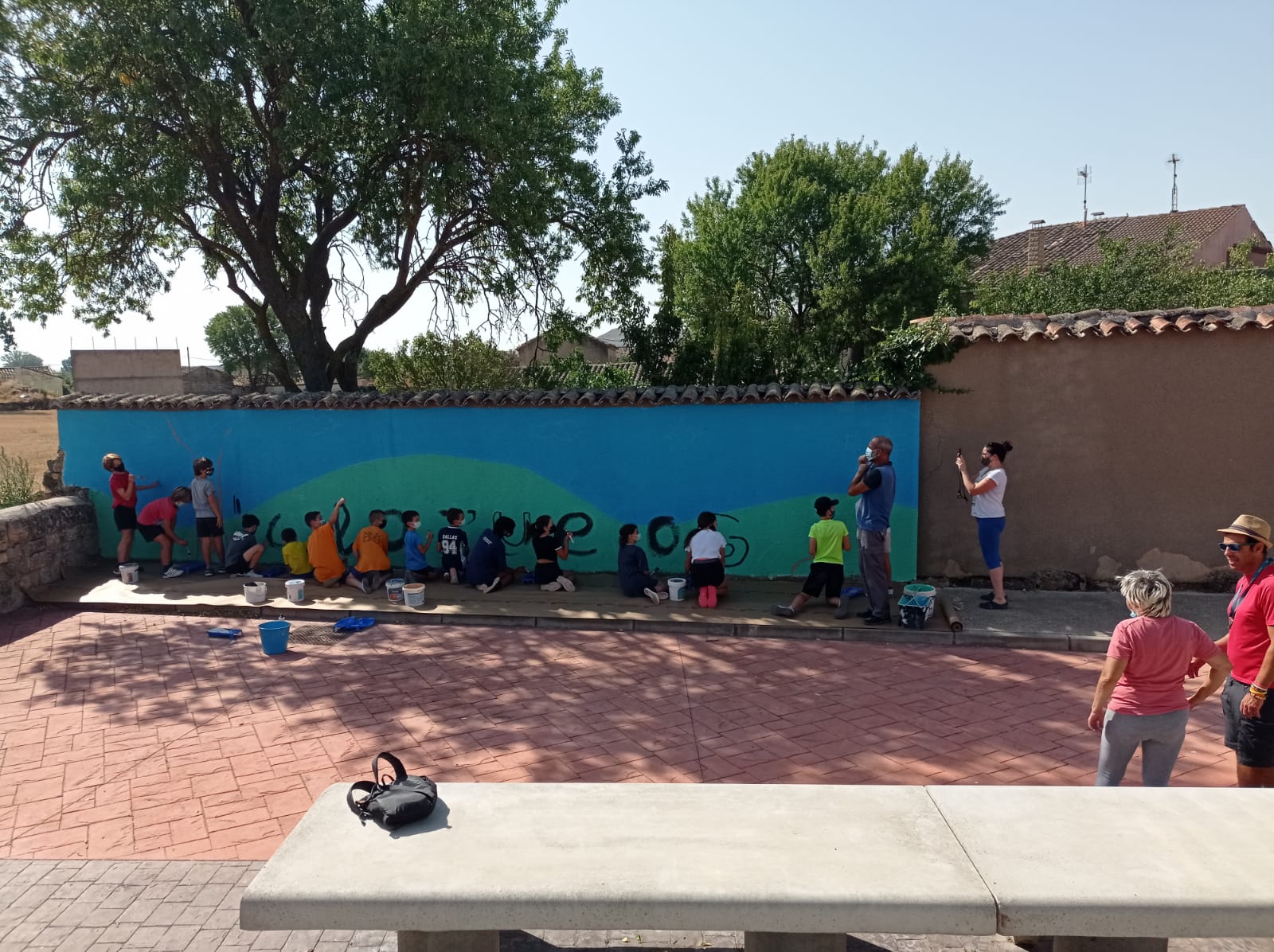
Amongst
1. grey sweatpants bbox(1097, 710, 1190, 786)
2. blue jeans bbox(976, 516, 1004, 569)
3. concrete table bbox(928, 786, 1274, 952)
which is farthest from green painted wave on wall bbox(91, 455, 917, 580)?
concrete table bbox(928, 786, 1274, 952)

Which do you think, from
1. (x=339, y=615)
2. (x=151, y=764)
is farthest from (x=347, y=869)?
(x=339, y=615)

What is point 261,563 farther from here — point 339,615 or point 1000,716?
point 1000,716

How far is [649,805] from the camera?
3.78m

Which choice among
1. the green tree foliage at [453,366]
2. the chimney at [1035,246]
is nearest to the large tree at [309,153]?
the green tree foliage at [453,366]

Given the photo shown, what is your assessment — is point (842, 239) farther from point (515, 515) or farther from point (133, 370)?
point (133, 370)

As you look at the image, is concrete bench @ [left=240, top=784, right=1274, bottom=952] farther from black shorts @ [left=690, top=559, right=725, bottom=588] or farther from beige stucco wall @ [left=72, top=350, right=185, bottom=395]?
beige stucco wall @ [left=72, top=350, right=185, bottom=395]

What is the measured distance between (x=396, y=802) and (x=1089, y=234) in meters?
37.4

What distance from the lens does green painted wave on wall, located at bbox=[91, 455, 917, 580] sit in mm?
10086

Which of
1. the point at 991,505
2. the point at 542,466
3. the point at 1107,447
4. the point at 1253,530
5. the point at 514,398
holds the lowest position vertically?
the point at 991,505

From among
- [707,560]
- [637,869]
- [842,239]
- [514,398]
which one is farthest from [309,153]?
[842,239]

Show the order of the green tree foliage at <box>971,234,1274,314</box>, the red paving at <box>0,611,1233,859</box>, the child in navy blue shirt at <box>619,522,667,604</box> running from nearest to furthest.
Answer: the red paving at <box>0,611,1233,859</box>
the child in navy blue shirt at <box>619,522,667,604</box>
the green tree foliage at <box>971,234,1274,314</box>

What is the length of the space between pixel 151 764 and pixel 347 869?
139 inches

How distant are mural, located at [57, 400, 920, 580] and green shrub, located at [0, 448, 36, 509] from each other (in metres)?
0.67

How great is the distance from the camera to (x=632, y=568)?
9656 millimetres
